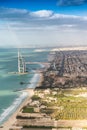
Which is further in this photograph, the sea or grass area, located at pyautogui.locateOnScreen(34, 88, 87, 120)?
the sea

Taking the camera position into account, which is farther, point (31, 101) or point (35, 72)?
point (35, 72)

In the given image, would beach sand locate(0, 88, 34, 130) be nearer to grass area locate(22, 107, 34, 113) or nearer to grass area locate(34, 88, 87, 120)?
grass area locate(22, 107, 34, 113)

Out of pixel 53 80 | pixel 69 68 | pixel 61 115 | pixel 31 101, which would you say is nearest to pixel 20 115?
pixel 61 115

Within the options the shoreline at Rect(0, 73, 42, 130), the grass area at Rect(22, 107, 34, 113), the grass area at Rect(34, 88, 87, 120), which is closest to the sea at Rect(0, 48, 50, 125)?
the shoreline at Rect(0, 73, 42, 130)

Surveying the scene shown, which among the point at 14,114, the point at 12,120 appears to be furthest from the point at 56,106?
the point at 12,120

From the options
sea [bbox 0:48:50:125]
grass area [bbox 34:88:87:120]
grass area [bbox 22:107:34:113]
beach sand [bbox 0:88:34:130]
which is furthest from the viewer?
sea [bbox 0:48:50:125]

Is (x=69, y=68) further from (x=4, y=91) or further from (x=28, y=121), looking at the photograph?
(x=28, y=121)

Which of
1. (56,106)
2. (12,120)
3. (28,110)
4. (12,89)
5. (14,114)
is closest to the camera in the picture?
(12,120)

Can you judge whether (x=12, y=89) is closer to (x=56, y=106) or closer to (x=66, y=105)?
(x=56, y=106)

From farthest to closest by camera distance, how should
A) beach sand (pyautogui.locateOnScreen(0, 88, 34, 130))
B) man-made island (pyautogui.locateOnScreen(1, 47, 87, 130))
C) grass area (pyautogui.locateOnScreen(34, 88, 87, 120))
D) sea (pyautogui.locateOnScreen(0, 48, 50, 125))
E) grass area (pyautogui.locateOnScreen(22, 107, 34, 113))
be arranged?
sea (pyautogui.locateOnScreen(0, 48, 50, 125)), grass area (pyautogui.locateOnScreen(22, 107, 34, 113)), grass area (pyautogui.locateOnScreen(34, 88, 87, 120)), man-made island (pyautogui.locateOnScreen(1, 47, 87, 130)), beach sand (pyautogui.locateOnScreen(0, 88, 34, 130))
